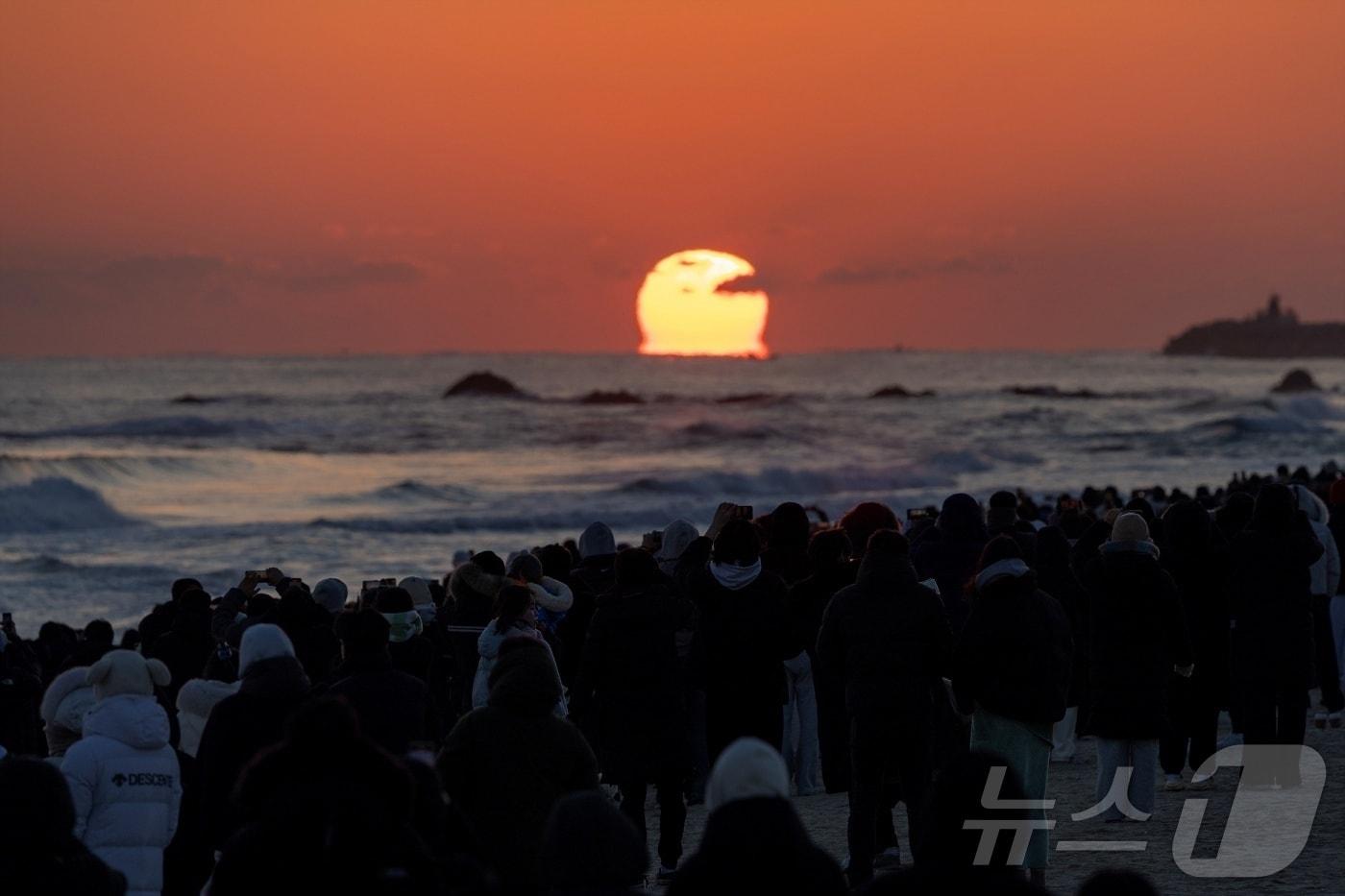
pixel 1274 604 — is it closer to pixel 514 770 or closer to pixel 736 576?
pixel 736 576

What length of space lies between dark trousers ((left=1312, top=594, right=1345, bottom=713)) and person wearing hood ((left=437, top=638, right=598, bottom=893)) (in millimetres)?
7579

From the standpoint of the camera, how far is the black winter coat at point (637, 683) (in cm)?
775

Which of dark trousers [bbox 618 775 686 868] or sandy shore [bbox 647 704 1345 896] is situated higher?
dark trousers [bbox 618 775 686 868]

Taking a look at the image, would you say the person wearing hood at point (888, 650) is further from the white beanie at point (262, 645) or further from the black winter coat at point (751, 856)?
the black winter coat at point (751, 856)

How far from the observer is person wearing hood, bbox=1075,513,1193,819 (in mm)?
8320

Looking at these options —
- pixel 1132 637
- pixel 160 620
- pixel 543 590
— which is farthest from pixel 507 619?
pixel 1132 637

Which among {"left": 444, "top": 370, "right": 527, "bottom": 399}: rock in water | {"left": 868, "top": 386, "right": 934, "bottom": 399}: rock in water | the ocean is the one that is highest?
{"left": 444, "top": 370, "right": 527, "bottom": 399}: rock in water

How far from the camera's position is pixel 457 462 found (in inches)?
2638

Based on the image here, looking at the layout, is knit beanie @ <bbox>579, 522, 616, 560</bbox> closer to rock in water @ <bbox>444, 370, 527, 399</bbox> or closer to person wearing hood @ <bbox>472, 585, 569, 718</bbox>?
person wearing hood @ <bbox>472, 585, 569, 718</bbox>

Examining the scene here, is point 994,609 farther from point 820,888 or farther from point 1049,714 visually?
point 820,888

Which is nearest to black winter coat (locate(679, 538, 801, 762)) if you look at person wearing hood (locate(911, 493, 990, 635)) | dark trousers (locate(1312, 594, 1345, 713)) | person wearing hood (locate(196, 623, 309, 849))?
person wearing hood (locate(911, 493, 990, 635))

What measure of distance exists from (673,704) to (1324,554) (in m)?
4.74

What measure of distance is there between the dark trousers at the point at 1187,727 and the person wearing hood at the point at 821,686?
1.74m

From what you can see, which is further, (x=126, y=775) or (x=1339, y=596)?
(x=1339, y=596)
